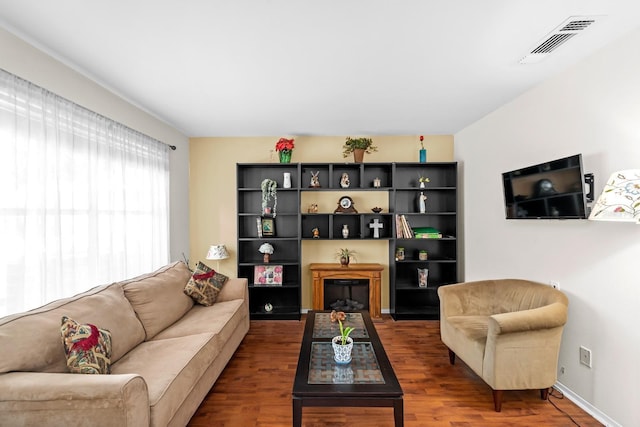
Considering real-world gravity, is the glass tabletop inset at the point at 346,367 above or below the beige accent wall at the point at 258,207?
below

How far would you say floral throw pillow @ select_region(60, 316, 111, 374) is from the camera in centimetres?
171

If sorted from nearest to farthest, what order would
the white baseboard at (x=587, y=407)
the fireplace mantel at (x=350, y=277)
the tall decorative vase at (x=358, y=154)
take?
the white baseboard at (x=587, y=407)
the fireplace mantel at (x=350, y=277)
the tall decorative vase at (x=358, y=154)

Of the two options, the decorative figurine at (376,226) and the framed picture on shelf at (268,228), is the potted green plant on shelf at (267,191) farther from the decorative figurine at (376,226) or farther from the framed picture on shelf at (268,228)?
the decorative figurine at (376,226)

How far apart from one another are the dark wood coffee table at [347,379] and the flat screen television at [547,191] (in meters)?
1.71

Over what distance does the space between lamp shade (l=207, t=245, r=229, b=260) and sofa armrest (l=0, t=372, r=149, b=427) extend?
2795 mm

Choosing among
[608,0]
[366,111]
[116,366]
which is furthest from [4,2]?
[608,0]

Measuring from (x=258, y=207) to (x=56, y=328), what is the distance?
117 inches

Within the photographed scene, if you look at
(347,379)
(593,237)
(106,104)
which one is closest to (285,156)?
(106,104)

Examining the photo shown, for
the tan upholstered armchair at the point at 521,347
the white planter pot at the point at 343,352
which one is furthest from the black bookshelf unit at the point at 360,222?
the white planter pot at the point at 343,352

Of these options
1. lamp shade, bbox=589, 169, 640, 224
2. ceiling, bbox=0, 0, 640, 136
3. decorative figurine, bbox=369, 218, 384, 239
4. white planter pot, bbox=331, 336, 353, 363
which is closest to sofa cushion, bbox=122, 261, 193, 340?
white planter pot, bbox=331, 336, 353, 363

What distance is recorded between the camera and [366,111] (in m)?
3.56

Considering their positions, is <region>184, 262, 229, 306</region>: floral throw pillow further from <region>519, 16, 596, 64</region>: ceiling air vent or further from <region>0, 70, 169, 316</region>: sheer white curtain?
<region>519, 16, 596, 64</region>: ceiling air vent

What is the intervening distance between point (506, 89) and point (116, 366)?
3831mm

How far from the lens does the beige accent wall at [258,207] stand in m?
4.65
